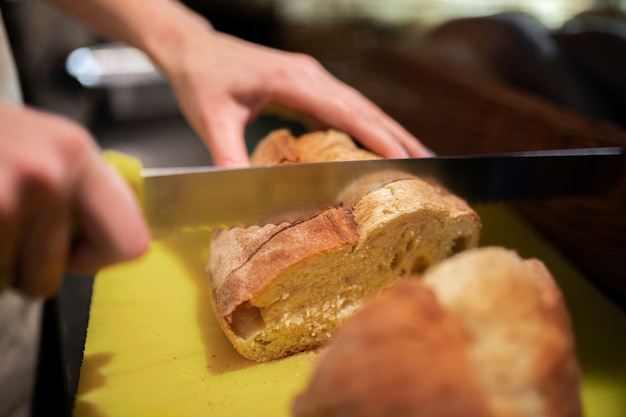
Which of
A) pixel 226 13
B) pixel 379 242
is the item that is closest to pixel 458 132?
pixel 379 242

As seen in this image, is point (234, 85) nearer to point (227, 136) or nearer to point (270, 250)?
point (227, 136)

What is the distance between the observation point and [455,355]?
0.64 meters

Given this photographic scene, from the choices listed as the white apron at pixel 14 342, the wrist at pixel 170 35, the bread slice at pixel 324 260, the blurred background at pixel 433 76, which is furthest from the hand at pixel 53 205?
the blurred background at pixel 433 76

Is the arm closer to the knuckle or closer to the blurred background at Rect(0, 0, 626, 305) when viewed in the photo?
the knuckle

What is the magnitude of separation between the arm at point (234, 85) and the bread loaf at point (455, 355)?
69 cm

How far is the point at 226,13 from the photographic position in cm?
337

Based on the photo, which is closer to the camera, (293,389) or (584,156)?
(293,389)

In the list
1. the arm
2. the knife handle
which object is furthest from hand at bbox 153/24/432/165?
the knife handle

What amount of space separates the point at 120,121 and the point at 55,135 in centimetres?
231

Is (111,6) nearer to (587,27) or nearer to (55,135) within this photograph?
(55,135)

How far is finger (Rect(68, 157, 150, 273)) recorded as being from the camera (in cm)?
59

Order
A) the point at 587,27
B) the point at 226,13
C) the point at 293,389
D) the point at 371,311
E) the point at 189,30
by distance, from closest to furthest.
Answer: the point at 371,311 → the point at 293,389 → the point at 189,30 → the point at 587,27 → the point at 226,13

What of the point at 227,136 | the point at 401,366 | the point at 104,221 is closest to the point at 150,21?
the point at 227,136

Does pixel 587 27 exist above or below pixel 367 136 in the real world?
above
